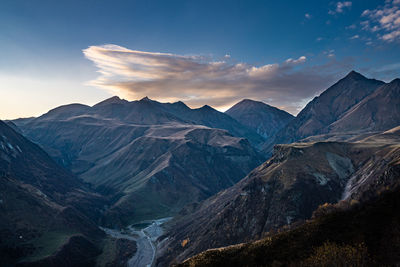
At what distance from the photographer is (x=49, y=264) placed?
16800 cm

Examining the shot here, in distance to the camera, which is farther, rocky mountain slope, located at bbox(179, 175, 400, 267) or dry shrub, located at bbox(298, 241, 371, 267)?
rocky mountain slope, located at bbox(179, 175, 400, 267)

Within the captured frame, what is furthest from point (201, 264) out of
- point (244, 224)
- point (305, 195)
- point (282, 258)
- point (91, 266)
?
point (91, 266)

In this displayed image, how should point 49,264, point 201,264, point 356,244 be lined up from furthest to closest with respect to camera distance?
point 49,264
point 201,264
point 356,244

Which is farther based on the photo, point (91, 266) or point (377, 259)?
point (91, 266)

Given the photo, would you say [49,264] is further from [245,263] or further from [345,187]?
[345,187]

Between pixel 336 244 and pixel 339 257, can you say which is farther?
pixel 336 244

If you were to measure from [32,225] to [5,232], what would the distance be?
22.6 metres

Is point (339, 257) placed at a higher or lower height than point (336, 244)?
lower

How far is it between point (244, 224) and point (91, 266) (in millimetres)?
107150

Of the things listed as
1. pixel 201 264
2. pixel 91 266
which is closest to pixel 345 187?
pixel 201 264

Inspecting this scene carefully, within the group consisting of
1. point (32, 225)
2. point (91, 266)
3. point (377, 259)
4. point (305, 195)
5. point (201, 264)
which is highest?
point (377, 259)

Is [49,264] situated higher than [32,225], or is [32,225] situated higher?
[32,225]

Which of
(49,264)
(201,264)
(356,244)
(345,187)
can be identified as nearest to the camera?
(356,244)

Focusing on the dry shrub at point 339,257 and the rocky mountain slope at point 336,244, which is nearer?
the dry shrub at point 339,257
